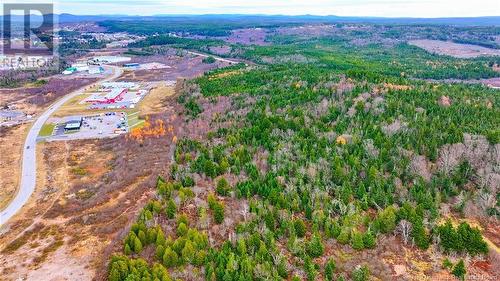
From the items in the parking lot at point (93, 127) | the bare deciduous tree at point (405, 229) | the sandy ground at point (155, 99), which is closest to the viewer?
the bare deciduous tree at point (405, 229)

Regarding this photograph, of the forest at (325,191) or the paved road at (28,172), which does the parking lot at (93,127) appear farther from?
the forest at (325,191)

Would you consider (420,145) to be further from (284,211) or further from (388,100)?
(284,211)

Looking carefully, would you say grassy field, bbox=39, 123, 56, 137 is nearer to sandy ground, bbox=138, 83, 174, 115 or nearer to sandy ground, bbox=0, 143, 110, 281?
sandy ground, bbox=138, 83, 174, 115

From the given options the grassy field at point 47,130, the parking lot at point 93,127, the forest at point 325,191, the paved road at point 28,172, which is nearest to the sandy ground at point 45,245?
the paved road at point 28,172

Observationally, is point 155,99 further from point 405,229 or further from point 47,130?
point 405,229

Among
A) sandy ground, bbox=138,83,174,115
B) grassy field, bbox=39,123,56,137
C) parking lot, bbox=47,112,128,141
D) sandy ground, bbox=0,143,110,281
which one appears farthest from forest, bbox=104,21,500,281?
grassy field, bbox=39,123,56,137

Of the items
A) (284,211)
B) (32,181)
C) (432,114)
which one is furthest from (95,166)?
(432,114)

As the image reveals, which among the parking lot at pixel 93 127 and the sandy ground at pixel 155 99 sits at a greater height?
the sandy ground at pixel 155 99
